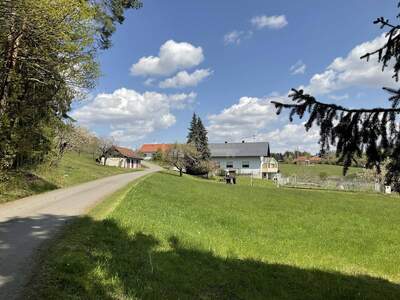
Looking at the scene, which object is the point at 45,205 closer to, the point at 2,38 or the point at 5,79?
the point at 5,79

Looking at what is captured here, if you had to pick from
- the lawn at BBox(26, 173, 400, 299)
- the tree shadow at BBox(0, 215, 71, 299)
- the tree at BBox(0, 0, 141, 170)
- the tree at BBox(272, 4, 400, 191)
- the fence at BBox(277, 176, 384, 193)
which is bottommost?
the lawn at BBox(26, 173, 400, 299)

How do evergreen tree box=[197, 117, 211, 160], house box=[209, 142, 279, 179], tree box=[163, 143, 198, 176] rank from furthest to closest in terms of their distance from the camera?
house box=[209, 142, 279, 179] → evergreen tree box=[197, 117, 211, 160] → tree box=[163, 143, 198, 176]

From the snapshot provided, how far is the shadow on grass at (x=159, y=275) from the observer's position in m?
7.07

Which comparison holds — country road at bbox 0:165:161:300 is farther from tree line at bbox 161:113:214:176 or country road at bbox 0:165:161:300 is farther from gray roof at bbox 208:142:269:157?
gray roof at bbox 208:142:269:157

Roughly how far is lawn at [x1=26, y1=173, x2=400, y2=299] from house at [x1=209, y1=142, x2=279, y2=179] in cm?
6929

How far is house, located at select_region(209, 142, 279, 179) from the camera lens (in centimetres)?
8888

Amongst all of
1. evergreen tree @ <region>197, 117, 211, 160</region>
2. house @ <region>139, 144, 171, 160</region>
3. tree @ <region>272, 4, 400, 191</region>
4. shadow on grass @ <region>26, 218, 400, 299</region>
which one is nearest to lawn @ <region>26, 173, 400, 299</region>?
shadow on grass @ <region>26, 218, 400, 299</region>

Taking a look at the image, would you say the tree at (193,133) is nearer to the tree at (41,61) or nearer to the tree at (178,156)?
the tree at (178,156)

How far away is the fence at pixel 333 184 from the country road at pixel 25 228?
43.9m

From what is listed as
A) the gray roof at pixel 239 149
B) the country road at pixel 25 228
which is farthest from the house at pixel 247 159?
the country road at pixel 25 228

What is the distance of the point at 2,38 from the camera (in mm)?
15703

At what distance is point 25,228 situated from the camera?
11492 millimetres

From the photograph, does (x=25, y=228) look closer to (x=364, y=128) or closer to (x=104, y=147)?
(x=364, y=128)

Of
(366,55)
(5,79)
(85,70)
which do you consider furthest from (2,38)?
(366,55)
